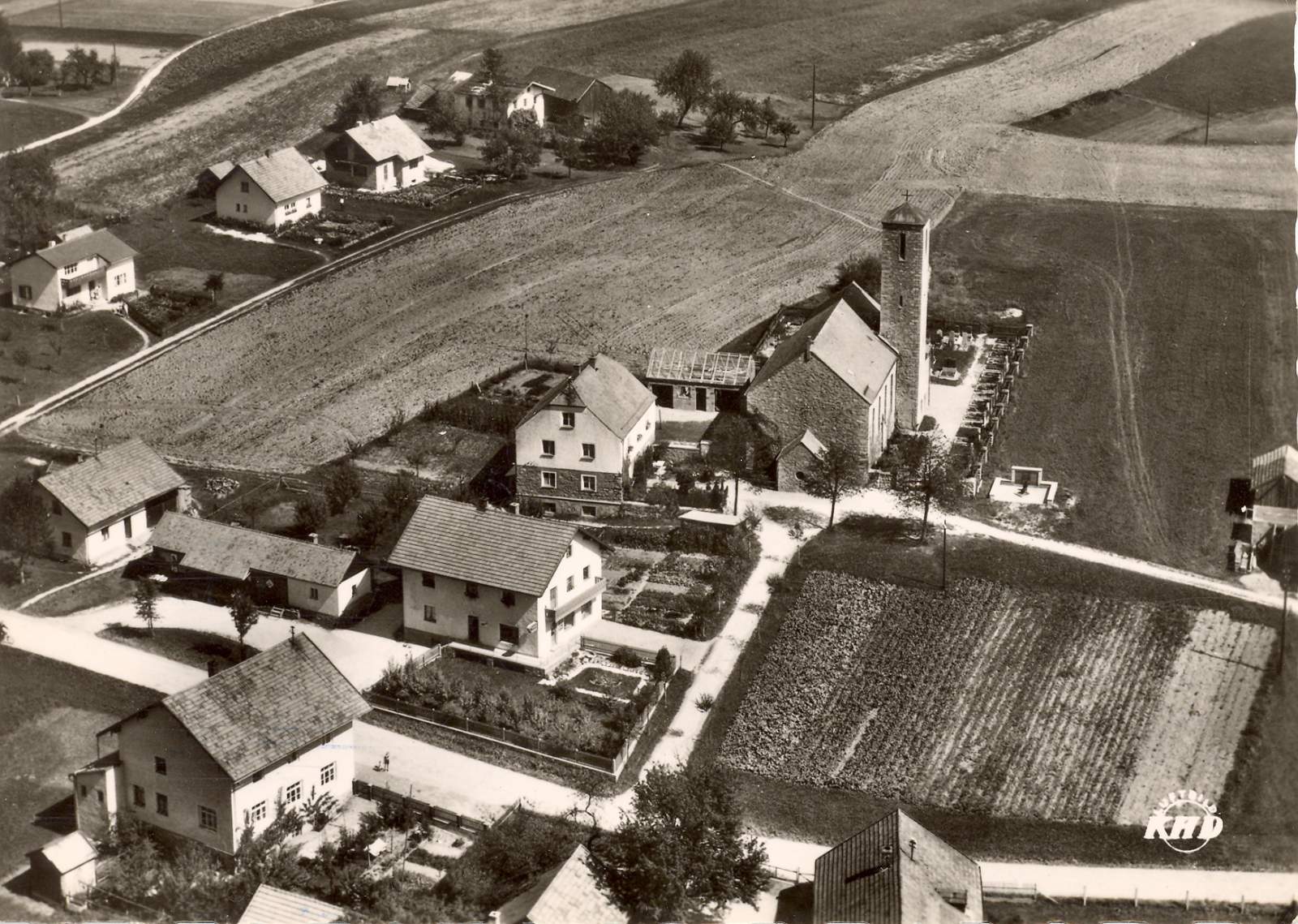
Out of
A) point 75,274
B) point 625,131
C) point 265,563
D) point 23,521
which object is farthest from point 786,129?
point 23,521

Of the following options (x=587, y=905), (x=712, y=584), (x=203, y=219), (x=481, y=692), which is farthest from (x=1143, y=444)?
(x=203, y=219)

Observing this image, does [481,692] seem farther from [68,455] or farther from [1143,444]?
[1143,444]

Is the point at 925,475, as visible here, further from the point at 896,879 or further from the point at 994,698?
the point at 896,879

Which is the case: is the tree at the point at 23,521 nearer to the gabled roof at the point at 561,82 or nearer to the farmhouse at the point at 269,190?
the farmhouse at the point at 269,190

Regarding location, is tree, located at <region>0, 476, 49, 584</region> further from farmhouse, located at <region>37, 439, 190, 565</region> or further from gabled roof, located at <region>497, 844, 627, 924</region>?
gabled roof, located at <region>497, 844, 627, 924</region>

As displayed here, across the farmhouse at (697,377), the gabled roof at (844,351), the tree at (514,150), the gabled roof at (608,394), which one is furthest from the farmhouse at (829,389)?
the tree at (514,150)

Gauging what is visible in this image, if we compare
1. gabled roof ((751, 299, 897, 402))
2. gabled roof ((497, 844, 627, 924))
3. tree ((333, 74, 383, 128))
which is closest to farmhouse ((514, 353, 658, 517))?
gabled roof ((751, 299, 897, 402))
